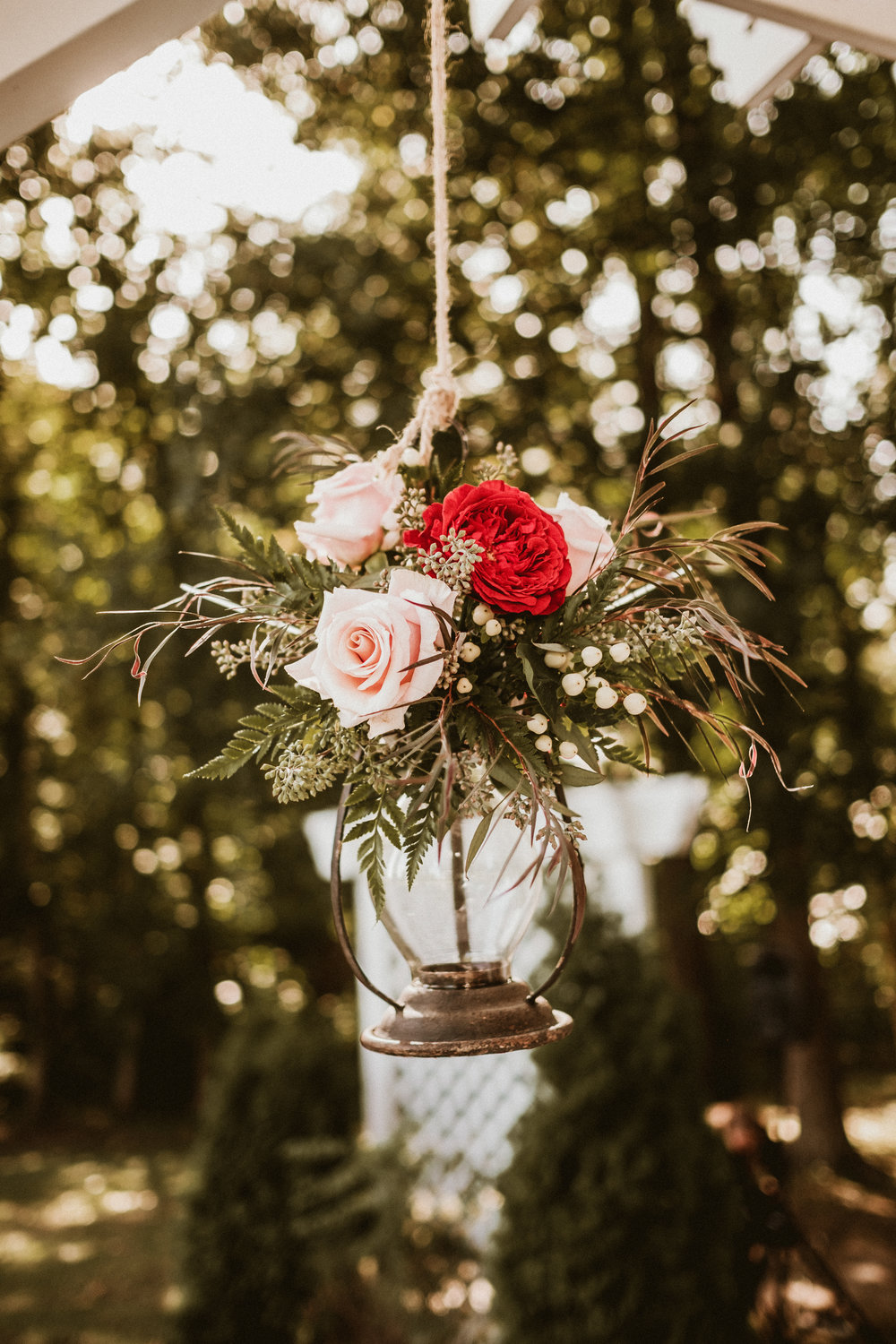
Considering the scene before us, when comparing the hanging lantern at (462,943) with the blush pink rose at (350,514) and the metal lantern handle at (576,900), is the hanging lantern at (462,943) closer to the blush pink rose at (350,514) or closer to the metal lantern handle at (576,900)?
the metal lantern handle at (576,900)

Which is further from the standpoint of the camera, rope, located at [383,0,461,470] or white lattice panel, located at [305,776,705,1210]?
white lattice panel, located at [305,776,705,1210]

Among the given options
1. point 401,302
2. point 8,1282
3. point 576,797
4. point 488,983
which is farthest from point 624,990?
point 8,1282

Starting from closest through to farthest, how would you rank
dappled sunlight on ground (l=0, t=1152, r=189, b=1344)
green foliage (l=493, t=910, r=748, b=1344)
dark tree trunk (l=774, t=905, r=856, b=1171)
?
1. green foliage (l=493, t=910, r=748, b=1344)
2. dappled sunlight on ground (l=0, t=1152, r=189, b=1344)
3. dark tree trunk (l=774, t=905, r=856, b=1171)

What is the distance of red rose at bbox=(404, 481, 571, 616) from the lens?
0.99 m

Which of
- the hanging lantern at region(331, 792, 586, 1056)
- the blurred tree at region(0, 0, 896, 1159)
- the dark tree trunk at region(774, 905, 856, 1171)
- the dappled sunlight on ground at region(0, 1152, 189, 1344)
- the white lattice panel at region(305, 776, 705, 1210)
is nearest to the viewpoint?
the hanging lantern at region(331, 792, 586, 1056)

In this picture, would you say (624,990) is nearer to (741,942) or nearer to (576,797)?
(576,797)

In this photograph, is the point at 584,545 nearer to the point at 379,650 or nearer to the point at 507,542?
the point at 507,542

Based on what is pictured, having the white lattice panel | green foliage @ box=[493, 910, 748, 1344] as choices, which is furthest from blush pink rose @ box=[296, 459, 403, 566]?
the white lattice panel

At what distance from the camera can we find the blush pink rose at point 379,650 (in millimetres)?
902

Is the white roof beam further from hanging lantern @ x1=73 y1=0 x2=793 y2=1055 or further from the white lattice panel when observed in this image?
the white lattice panel

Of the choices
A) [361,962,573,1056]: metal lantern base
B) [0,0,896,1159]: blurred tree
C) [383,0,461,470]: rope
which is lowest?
[361,962,573,1056]: metal lantern base

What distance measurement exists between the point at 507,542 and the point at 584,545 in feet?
0.37

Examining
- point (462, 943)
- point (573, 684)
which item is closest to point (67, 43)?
point (573, 684)

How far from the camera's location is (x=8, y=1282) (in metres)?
6.17
